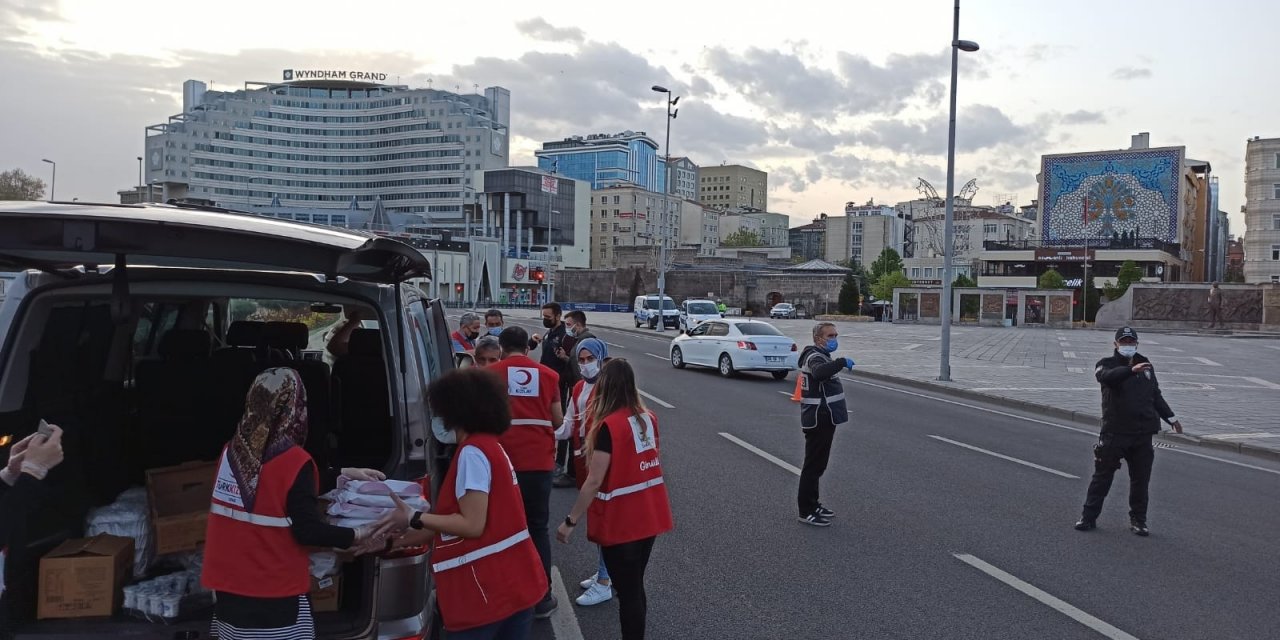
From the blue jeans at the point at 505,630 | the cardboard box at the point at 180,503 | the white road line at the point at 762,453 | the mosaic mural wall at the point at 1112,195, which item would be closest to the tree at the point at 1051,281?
the mosaic mural wall at the point at 1112,195

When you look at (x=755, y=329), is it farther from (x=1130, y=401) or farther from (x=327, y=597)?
A: (x=327, y=597)

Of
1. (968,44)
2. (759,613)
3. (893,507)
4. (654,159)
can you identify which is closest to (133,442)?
(759,613)

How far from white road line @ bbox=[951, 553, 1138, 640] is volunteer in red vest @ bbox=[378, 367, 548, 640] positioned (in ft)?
12.5

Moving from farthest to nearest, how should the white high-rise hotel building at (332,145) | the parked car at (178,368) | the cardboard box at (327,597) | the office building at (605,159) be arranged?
the office building at (605,159) → the white high-rise hotel building at (332,145) → the cardboard box at (327,597) → the parked car at (178,368)

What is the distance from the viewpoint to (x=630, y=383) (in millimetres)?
4484

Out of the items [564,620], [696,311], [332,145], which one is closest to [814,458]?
[564,620]

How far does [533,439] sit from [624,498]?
43.2 inches

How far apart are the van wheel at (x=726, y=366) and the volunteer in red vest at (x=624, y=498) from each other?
16.8 metres

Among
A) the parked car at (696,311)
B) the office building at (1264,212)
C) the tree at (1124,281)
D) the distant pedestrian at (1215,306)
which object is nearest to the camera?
the parked car at (696,311)

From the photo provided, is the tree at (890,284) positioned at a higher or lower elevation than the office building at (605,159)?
lower

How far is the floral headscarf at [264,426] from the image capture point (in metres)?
3.02

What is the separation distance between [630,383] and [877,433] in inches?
374

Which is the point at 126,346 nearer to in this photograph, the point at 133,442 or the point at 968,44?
the point at 133,442

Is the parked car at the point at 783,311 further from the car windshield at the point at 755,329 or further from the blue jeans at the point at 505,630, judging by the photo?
the blue jeans at the point at 505,630
